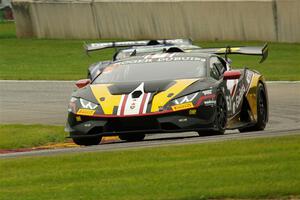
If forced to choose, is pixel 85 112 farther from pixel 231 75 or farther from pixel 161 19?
pixel 161 19

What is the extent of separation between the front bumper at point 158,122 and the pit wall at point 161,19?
2461 centimetres

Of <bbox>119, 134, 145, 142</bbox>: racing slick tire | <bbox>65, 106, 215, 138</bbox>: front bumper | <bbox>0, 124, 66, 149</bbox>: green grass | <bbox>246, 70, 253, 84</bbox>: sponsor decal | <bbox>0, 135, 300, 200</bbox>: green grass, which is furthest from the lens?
<bbox>246, 70, 253, 84</bbox>: sponsor decal

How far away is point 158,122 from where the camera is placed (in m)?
15.3

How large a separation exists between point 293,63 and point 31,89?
9958mm

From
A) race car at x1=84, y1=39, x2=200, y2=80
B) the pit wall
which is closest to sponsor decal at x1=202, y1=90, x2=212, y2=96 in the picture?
race car at x1=84, y1=39, x2=200, y2=80

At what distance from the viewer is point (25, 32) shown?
165 feet

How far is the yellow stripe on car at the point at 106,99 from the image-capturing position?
15.4 m

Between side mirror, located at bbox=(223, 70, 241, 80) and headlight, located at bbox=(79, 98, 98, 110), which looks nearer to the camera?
headlight, located at bbox=(79, 98, 98, 110)

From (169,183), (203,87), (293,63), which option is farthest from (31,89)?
(169,183)

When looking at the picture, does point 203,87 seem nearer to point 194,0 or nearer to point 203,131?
point 203,131

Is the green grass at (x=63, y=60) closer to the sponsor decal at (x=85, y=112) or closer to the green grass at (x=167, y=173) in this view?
the sponsor decal at (x=85, y=112)

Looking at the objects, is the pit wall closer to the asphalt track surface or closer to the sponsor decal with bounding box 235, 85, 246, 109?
the asphalt track surface

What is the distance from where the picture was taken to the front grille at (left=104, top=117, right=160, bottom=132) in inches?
602

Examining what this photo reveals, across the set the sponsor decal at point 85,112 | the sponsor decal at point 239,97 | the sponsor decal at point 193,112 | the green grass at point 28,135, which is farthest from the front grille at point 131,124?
the green grass at point 28,135
